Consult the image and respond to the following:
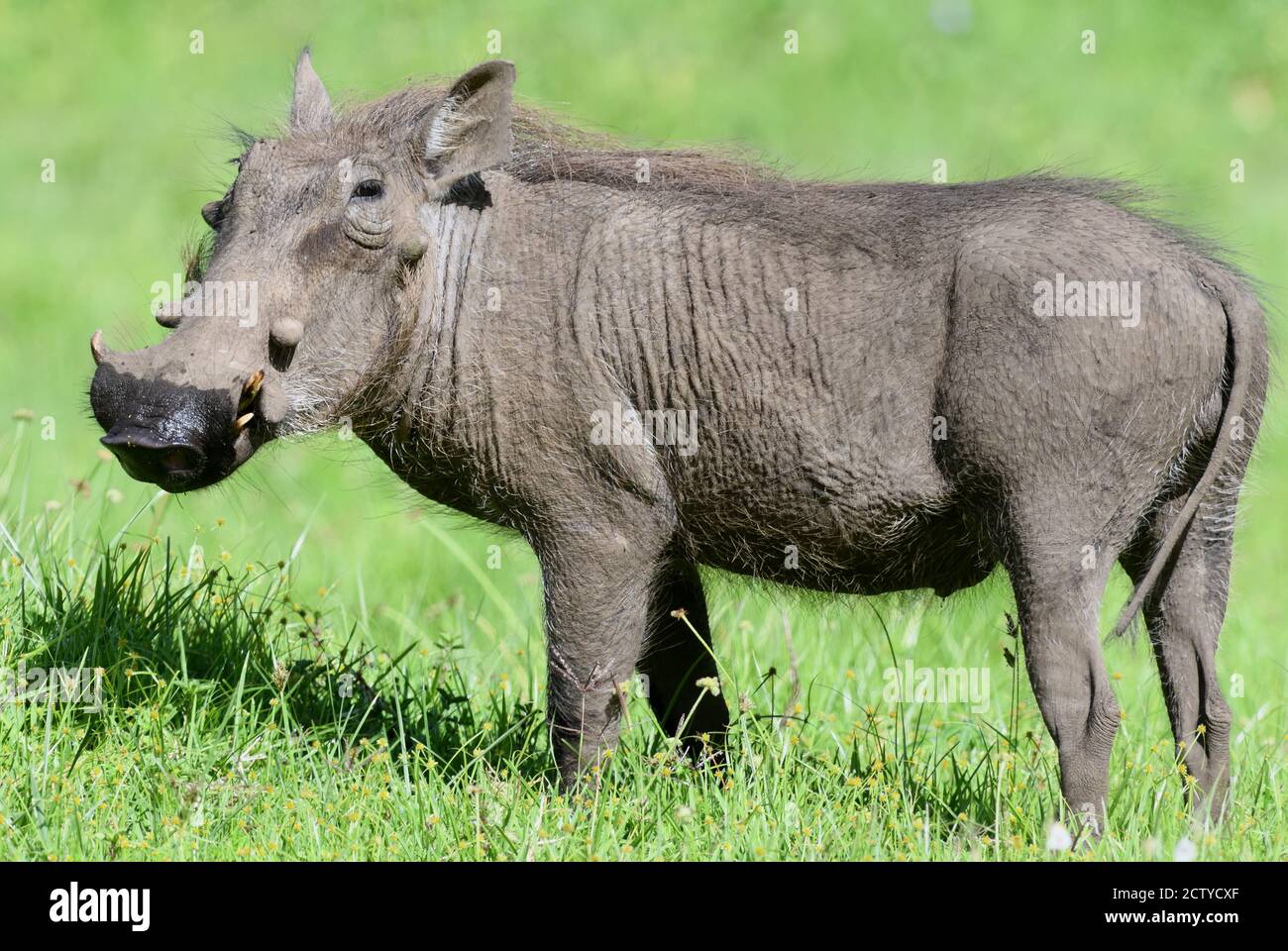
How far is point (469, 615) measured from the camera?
745cm

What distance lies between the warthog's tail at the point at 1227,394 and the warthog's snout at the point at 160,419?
230cm

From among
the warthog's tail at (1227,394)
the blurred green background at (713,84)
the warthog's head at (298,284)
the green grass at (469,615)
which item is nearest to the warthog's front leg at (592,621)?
the green grass at (469,615)

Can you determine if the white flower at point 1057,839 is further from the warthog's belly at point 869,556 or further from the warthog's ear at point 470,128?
the warthog's ear at point 470,128

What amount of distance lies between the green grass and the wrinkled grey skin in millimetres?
292

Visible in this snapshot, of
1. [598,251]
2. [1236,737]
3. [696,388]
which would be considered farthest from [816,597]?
[1236,737]

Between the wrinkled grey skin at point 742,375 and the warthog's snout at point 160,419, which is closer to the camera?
the warthog's snout at point 160,419

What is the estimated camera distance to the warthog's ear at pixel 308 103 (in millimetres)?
4797

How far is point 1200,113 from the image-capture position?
593 inches

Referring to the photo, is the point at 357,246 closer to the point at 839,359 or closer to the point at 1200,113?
the point at 839,359

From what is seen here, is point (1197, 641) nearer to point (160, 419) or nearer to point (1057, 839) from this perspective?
point (1057, 839)

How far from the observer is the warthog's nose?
399 centimetres

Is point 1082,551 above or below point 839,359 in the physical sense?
below

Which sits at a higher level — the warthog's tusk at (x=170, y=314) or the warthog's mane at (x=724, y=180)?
the warthog's mane at (x=724, y=180)

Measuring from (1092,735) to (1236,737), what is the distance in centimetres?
137
